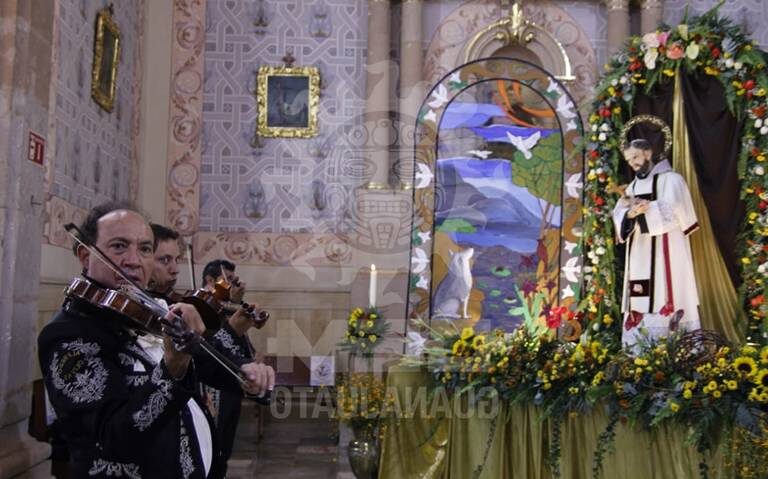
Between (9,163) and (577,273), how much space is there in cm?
493

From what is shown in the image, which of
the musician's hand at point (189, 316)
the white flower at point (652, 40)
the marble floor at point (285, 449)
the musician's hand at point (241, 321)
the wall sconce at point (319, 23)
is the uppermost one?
the wall sconce at point (319, 23)

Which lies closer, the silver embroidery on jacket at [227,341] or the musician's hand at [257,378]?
the musician's hand at [257,378]

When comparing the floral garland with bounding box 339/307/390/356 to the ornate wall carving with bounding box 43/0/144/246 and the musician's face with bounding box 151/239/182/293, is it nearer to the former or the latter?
the musician's face with bounding box 151/239/182/293

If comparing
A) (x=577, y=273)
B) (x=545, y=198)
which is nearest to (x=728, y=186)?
(x=577, y=273)

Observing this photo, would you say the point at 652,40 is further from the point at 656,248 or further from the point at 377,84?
the point at 377,84

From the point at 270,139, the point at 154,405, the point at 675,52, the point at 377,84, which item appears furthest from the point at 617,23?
the point at 154,405

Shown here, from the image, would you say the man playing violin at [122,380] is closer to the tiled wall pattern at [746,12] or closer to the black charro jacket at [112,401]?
the black charro jacket at [112,401]


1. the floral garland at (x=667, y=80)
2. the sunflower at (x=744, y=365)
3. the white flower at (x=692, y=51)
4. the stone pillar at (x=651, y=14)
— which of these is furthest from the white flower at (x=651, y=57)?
the stone pillar at (x=651, y=14)

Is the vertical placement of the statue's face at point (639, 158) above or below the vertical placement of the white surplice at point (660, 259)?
above

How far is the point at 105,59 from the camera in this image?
7758 millimetres

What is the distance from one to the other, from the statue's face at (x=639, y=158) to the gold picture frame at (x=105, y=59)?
4.97 meters

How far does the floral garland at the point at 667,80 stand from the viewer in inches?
236

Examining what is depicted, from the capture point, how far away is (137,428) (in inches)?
81.7

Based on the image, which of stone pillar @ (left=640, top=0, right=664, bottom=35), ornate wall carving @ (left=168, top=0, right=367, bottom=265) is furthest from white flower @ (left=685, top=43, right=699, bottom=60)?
ornate wall carving @ (left=168, top=0, right=367, bottom=265)
